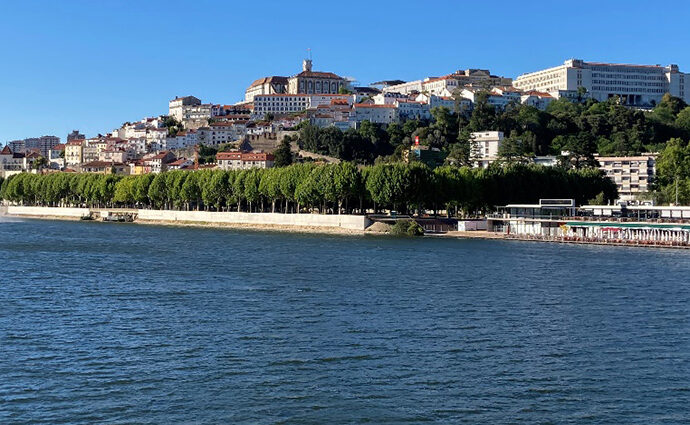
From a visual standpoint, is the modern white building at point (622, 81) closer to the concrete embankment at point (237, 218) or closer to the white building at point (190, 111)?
the white building at point (190, 111)

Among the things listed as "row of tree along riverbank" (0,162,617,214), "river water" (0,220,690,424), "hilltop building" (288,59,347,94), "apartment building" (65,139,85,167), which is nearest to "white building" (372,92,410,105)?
"hilltop building" (288,59,347,94)

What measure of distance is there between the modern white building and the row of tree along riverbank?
78801 mm

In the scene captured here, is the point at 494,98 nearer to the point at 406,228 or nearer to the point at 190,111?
the point at 190,111

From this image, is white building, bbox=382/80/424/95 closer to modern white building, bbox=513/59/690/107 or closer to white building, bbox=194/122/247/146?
modern white building, bbox=513/59/690/107

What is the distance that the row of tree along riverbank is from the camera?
69625mm

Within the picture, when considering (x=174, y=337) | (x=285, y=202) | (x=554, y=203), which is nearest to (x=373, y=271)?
(x=174, y=337)

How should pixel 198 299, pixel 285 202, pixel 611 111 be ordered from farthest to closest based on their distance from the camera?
1. pixel 611 111
2. pixel 285 202
3. pixel 198 299

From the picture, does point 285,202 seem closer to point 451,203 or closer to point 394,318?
point 451,203

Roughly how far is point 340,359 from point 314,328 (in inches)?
153

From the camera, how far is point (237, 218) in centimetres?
8012

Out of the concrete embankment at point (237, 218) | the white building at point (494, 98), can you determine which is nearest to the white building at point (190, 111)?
the white building at point (494, 98)

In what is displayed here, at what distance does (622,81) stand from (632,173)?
64218mm

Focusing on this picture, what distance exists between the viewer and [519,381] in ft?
60.8

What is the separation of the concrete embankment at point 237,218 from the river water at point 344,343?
27604 mm
